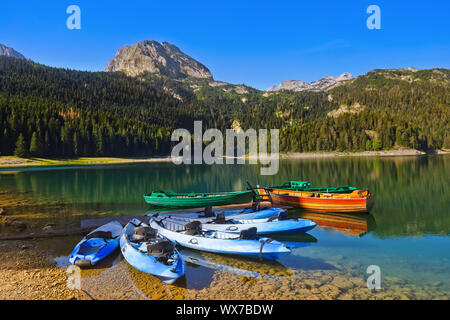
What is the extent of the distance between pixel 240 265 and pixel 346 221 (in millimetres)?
14578

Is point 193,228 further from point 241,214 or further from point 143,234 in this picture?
point 241,214

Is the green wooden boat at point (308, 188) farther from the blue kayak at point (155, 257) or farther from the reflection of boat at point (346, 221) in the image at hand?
the blue kayak at point (155, 257)

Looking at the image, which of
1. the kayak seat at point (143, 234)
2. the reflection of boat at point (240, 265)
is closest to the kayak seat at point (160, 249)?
the kayak seat at point (143, 234)

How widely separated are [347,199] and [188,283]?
66.4 ft

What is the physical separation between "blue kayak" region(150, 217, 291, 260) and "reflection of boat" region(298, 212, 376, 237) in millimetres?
10093

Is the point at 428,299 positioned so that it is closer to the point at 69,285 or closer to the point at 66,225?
the point at 69,285

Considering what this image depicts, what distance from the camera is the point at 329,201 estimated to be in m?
28.3

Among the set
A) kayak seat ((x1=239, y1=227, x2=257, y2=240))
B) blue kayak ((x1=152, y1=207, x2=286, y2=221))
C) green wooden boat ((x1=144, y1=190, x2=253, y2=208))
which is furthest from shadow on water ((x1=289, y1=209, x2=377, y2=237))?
kayak seat ((x1=239, y1=227, x2=257, y2=240))

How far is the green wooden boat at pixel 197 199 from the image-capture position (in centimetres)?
3167

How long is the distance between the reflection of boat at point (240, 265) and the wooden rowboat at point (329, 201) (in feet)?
49.6

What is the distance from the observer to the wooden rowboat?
2730 cm

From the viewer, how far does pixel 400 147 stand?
171 m

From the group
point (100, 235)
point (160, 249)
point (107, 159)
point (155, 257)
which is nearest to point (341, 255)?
point (160, 249)

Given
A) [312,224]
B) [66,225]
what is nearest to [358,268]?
[312,224]
